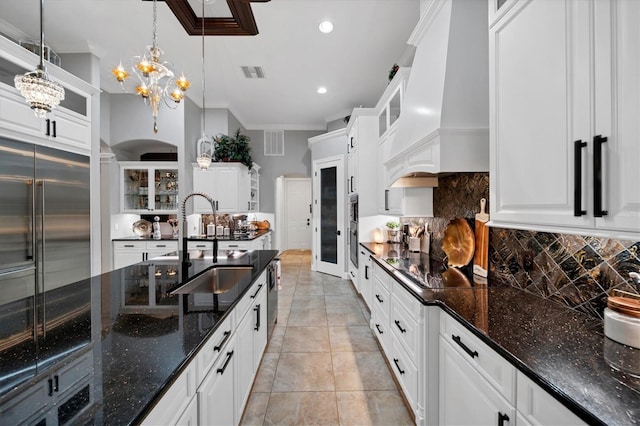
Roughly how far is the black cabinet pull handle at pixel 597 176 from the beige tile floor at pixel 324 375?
1.74 meters

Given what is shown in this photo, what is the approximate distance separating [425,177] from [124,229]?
5300 millimetres

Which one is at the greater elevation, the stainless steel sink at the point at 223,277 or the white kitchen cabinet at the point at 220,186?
the white kitchen cabinet at the point at 220,186

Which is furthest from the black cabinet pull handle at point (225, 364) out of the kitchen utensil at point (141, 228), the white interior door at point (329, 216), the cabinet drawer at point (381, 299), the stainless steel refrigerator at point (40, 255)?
the kitchen utensil at point (141, 228)

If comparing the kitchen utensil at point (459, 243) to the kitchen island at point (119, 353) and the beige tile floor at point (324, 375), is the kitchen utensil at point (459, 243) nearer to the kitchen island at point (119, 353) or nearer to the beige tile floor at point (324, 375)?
the beige tile floor at point (324, 375)

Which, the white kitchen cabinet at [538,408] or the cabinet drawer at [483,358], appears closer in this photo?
the white kitchen cabinet at [538,408]

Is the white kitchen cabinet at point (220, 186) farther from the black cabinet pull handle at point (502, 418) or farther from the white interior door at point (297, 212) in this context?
the black cabinet pull handle at point (502, 418)

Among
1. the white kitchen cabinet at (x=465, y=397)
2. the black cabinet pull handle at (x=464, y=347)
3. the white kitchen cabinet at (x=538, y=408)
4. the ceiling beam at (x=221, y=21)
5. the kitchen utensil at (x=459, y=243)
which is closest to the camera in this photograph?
the white kitchen cabinet at (x=538, y=408)

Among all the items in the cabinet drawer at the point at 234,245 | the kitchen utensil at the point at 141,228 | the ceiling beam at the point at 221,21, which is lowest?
the cabinet drawer at the point at 234,245

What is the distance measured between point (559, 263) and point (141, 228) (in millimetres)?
5973

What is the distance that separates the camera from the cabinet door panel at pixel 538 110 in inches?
37.6

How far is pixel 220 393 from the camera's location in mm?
1334

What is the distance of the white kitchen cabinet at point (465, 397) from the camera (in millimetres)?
1042

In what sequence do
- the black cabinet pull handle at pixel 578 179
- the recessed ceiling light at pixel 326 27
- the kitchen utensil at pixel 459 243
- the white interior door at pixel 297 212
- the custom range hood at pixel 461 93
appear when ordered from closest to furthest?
the black cabinet pull handle at pixel 578 179 → the custom range hood at pixel 461 93 → the kitchen utensil at pixel 459 243 → the recessed ceiling light at pixel 326 27 → the white interior door at pixel 297 212

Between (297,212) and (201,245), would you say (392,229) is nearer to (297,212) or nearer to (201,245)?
(201,245)
